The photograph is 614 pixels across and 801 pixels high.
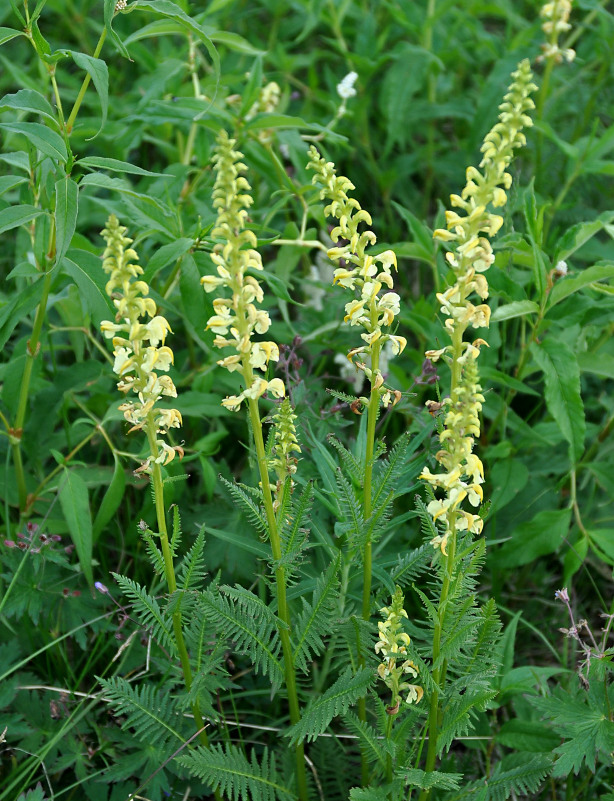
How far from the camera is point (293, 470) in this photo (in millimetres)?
2027

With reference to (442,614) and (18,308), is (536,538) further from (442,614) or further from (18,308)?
(18,308)

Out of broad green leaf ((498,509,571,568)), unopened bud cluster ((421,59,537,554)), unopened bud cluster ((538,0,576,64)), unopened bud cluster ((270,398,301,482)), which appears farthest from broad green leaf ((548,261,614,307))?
unopened bud cluster ((538,0,576,64))

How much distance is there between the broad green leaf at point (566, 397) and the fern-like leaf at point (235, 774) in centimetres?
134

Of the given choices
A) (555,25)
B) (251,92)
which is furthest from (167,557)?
(555,25)

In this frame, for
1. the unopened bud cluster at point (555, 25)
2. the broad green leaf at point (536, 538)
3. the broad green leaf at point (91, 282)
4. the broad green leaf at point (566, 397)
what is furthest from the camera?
the unopened bud cluster at point (555, 25)

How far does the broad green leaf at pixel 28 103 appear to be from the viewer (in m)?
2.09

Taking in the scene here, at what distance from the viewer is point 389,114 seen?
4203 mm

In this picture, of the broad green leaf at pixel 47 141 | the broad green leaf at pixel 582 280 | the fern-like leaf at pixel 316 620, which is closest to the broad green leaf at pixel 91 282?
the broad green leaf at pixel 47 141

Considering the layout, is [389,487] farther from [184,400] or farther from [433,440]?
[184,400]

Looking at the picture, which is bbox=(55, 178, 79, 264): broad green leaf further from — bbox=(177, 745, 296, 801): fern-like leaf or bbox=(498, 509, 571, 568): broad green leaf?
bbox=(498, 509, 571, 568): broad green leaf

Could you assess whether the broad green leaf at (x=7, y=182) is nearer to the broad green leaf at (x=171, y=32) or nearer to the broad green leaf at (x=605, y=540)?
the broad green leaf at (x=171, y=32)

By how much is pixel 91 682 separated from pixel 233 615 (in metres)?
1.00

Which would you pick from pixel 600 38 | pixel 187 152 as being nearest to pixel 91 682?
pixel 187 152

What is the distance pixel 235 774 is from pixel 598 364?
6.14 feet
